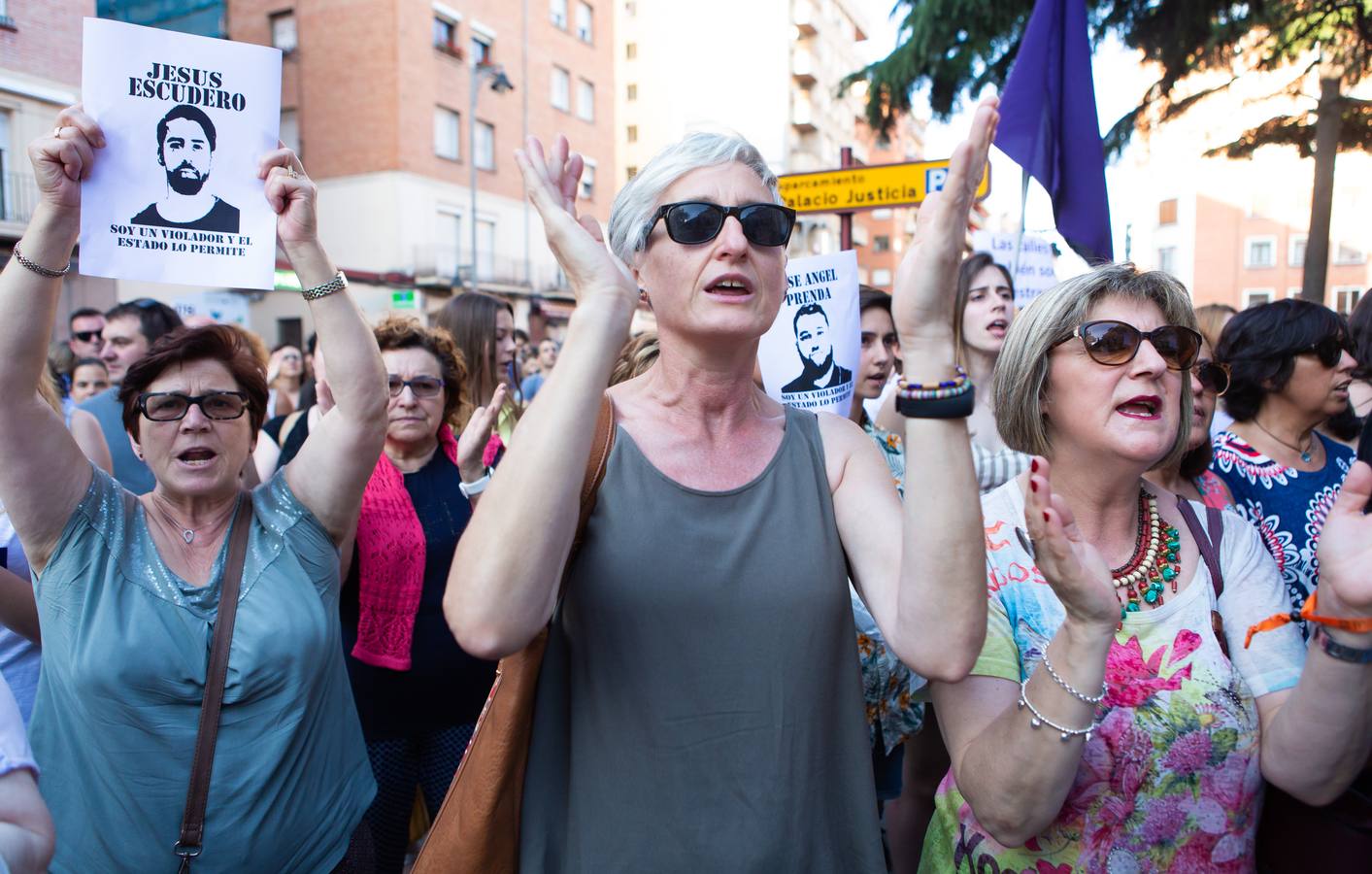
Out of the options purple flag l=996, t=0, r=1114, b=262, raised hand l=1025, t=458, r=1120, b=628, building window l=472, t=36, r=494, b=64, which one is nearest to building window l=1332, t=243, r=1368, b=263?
building window l=472, t=36, r=494, b=64

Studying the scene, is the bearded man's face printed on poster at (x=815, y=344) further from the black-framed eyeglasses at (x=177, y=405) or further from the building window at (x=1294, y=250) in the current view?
the building window at (x=1294, y=250)

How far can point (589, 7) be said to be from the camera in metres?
35.6

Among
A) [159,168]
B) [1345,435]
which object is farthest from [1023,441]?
[1345,435]

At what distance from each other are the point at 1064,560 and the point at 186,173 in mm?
1990

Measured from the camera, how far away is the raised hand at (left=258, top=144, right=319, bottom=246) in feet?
6.91

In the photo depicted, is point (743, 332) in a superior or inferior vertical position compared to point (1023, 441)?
superior

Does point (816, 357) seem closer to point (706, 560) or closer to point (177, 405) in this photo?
point (706, 560)

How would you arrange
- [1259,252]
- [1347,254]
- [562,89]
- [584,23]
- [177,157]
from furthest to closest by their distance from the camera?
1. [1259,252]
2. [1347,254]
3. [584,23]
4. [562,89]
5. [177,157]

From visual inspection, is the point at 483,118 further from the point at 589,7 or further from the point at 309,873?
the point at 309,873

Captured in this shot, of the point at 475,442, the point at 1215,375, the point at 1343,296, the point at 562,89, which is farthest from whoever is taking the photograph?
the point at 1343,296

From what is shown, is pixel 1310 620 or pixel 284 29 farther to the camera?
pixel 284 29

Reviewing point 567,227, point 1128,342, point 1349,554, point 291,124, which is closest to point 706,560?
point 567,227

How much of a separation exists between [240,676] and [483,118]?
30.8 meters

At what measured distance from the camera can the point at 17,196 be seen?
17.6 metres
